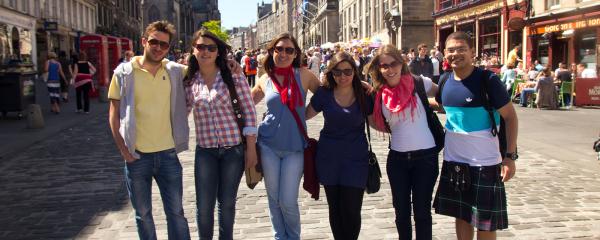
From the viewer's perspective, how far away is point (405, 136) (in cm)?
405

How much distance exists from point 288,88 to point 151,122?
38.8 inches

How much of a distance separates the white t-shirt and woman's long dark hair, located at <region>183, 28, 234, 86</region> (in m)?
1.13

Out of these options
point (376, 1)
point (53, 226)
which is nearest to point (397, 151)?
point (53, 226)

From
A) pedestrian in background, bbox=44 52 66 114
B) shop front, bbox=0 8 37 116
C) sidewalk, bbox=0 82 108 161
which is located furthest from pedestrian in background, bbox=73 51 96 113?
shop front, bbox=0 8 37 116

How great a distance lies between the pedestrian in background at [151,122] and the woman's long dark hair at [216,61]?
0.21 feet

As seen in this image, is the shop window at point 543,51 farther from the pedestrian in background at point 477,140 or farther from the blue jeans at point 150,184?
the blue jeans at point 150,184

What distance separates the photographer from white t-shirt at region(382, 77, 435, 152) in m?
4.03

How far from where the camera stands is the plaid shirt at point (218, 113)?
13.1ft

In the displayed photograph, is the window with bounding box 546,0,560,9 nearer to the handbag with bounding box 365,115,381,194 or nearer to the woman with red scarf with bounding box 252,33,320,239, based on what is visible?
the handbag with bounding box 365,115,381,194

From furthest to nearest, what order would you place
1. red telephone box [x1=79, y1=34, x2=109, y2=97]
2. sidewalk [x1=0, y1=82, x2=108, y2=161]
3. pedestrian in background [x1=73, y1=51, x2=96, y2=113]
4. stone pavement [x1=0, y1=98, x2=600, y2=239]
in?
red telephone box [x1=79, y1=34, x2=109, y2=97]
pedestrian in background [x1=73, y1=51, x2=96, y2=113]
sidewalk [x1=0, y1=82, x2=108, y2=161]
stone pavement [x1=0, y1=98, x2=600, y2=239]

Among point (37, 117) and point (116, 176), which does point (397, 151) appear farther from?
point (37, 117)

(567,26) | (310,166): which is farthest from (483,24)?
(310,166)

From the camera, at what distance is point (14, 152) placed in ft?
32.3

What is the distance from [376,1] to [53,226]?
5101cm
